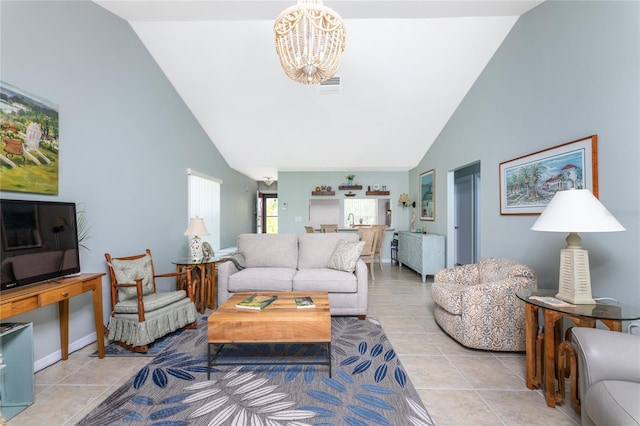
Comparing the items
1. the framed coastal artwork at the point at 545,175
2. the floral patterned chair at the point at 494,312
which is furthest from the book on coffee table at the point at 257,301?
the framed coastal artwork at the point at 545,175

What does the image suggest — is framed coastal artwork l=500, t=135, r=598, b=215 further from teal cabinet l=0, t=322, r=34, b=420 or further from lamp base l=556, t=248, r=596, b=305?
teal cabinet l=0, t=322, r=34, b=420

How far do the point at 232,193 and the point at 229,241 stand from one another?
3.82 feet

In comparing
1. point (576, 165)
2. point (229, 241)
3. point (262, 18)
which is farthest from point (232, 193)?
point (576, 165)

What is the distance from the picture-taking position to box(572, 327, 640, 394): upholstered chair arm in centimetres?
129

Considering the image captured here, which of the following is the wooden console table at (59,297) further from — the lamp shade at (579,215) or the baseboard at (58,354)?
the lamp shade at (579,215)

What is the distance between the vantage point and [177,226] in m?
4.03

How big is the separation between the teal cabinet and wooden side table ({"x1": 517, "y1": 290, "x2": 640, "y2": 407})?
130 inches

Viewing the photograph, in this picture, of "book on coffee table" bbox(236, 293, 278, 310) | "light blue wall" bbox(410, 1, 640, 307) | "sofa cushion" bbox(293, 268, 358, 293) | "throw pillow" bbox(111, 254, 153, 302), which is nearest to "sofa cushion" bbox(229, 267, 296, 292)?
"sofa cushion" bbox(293, 268, 358, 293)

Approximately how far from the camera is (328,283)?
10.3ft

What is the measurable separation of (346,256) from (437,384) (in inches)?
64.7

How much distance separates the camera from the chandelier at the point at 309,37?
1.65 metres

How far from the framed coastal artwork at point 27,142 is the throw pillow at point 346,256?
2.80m

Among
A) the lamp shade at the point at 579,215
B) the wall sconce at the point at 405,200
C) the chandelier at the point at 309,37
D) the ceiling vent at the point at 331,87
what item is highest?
Answer: the ceiling vent at the point at 331,87

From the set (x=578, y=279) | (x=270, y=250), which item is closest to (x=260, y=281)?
(x=270, y=250)
